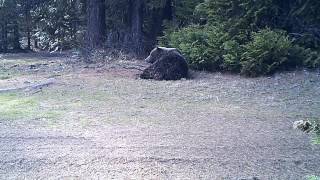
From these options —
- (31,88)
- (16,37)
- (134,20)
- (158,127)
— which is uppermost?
(134,20)

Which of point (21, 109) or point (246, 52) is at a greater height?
point (246, 52)

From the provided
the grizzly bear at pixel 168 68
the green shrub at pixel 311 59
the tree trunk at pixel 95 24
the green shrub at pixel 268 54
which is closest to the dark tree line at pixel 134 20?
the tree trunk at pixel 95 24

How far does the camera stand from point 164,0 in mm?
20859

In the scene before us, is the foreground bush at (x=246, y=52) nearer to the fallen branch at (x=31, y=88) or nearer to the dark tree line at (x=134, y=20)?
the dark tree line at (x=134, y=20)

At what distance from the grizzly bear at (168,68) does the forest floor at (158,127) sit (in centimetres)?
50

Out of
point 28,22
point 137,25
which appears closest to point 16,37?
point 28,22

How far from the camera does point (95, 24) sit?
21562 mm

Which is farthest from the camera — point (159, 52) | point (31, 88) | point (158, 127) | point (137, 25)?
point (137, 25)

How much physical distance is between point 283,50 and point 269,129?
6793 millimetres

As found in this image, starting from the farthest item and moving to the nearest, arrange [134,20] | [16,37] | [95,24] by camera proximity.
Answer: [16,37] < [95,24] < [134,20]

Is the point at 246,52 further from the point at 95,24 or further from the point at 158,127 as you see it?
the point at 95,24

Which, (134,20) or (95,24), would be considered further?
(95,24)

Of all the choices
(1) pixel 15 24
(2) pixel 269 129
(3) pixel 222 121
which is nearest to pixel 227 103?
(3) pixel 222 121

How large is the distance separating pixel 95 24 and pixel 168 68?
7.59 m
